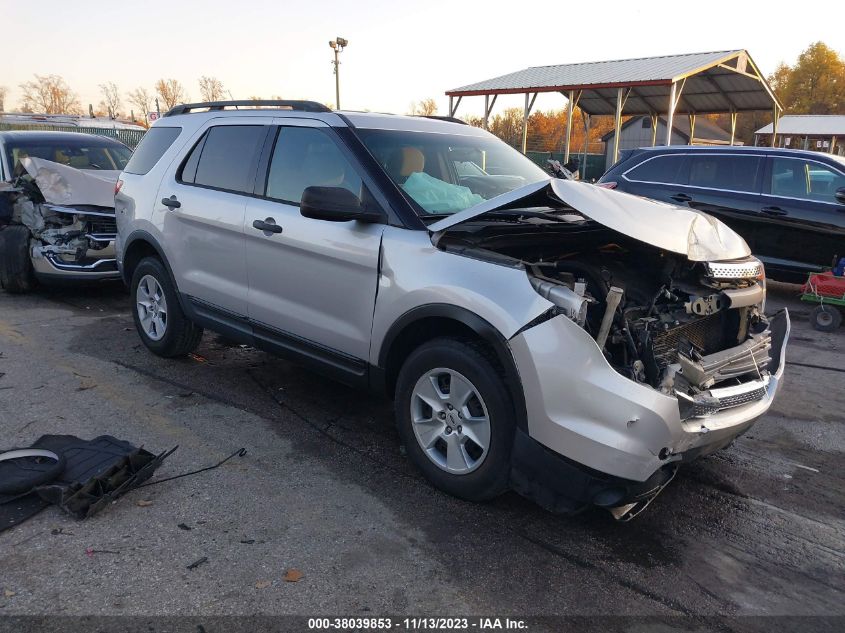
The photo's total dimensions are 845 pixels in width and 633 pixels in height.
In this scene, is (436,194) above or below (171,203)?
above

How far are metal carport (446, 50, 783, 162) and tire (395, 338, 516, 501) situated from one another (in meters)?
16.8

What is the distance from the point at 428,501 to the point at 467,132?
8.91 feet

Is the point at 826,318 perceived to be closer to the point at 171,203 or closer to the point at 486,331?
the point at 486,331

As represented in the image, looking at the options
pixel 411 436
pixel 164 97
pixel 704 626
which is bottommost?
pixel 704 626

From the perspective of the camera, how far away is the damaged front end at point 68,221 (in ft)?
25.5

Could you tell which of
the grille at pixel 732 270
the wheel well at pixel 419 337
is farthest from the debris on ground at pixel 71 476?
the grille at pixel 732 270

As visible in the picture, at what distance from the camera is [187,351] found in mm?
5746

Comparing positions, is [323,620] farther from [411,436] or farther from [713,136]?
[713,136]

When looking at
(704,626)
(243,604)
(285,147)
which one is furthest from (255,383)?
(704,626)

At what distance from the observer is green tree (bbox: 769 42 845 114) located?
73.9 meters

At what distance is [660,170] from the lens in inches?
358

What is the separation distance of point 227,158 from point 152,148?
3.90ft

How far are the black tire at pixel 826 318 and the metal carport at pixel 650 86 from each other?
39.5 feet

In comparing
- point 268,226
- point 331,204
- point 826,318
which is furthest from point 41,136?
point 826,318
